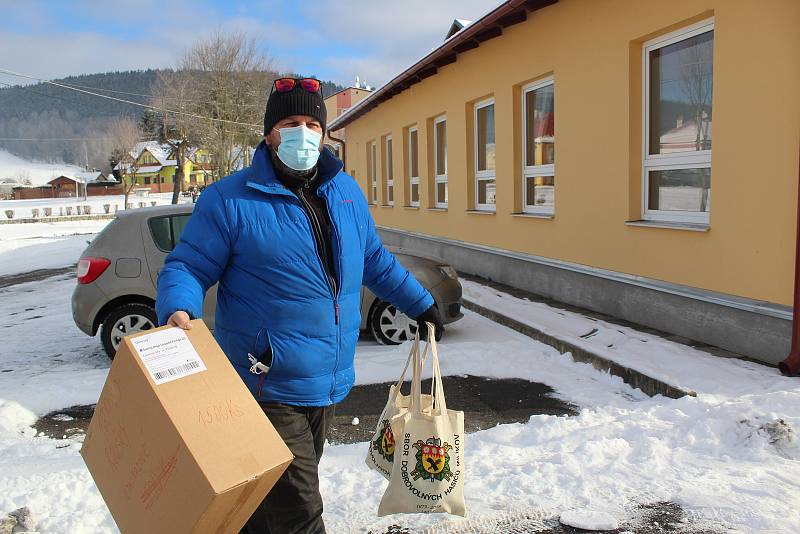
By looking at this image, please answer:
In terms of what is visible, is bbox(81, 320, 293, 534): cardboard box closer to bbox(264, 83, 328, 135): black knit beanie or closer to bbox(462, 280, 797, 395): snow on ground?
bbox(264, 83, 328, 135): black knit beanie

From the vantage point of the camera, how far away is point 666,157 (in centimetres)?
681

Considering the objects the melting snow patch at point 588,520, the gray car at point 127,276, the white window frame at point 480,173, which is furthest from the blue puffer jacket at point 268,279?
the white window frame at point 480,173

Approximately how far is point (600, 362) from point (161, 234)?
4285mm

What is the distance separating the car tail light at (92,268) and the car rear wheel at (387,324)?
262 centimetres

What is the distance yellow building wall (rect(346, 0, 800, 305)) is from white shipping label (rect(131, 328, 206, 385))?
4808 millimetres

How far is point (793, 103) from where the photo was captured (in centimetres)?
509

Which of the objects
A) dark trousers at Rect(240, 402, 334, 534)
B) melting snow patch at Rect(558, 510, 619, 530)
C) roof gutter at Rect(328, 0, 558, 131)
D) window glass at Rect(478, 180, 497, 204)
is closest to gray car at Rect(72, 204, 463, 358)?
melting snow patch at Rect(558, 510, 619, 530)

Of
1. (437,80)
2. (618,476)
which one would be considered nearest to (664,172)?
(618,476)

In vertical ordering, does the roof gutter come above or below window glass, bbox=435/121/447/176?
above

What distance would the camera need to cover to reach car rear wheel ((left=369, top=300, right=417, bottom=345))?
681 cm

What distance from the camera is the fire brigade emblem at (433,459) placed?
2596mm

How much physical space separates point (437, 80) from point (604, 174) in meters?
6.36

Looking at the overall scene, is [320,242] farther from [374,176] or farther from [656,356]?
[374,176]

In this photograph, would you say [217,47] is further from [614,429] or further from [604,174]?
[614,429]
